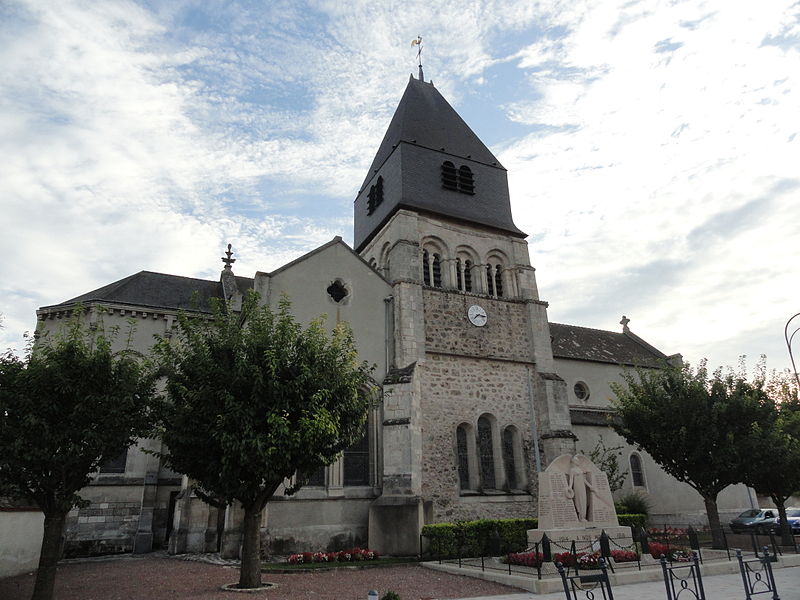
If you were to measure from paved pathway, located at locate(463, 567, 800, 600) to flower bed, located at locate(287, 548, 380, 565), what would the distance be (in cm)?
611

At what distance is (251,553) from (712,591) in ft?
30.6

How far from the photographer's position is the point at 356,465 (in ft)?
60.2

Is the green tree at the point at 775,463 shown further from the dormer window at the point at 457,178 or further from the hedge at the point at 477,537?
the dormer window at the point at 457,178

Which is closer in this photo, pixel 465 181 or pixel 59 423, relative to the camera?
pixel 59 423

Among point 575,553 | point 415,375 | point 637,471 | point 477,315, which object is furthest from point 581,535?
point 637,471

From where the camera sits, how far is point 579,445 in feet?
80.1

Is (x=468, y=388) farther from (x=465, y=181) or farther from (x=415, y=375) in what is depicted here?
(x=465, y=181)

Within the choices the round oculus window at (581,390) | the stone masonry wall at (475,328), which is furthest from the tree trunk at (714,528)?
the round oculus window at (581,390)

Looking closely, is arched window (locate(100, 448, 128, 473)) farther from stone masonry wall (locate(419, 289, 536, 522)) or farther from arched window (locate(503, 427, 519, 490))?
arched window (locate(503, 427, 519, 490))

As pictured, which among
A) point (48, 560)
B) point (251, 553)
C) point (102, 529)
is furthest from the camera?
point (102, 529)

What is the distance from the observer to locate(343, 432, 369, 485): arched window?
18.1 m

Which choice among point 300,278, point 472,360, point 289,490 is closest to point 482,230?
point 472,360

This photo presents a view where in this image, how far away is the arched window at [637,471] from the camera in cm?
2605

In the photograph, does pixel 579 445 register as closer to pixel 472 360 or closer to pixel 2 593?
pixel 472 360
